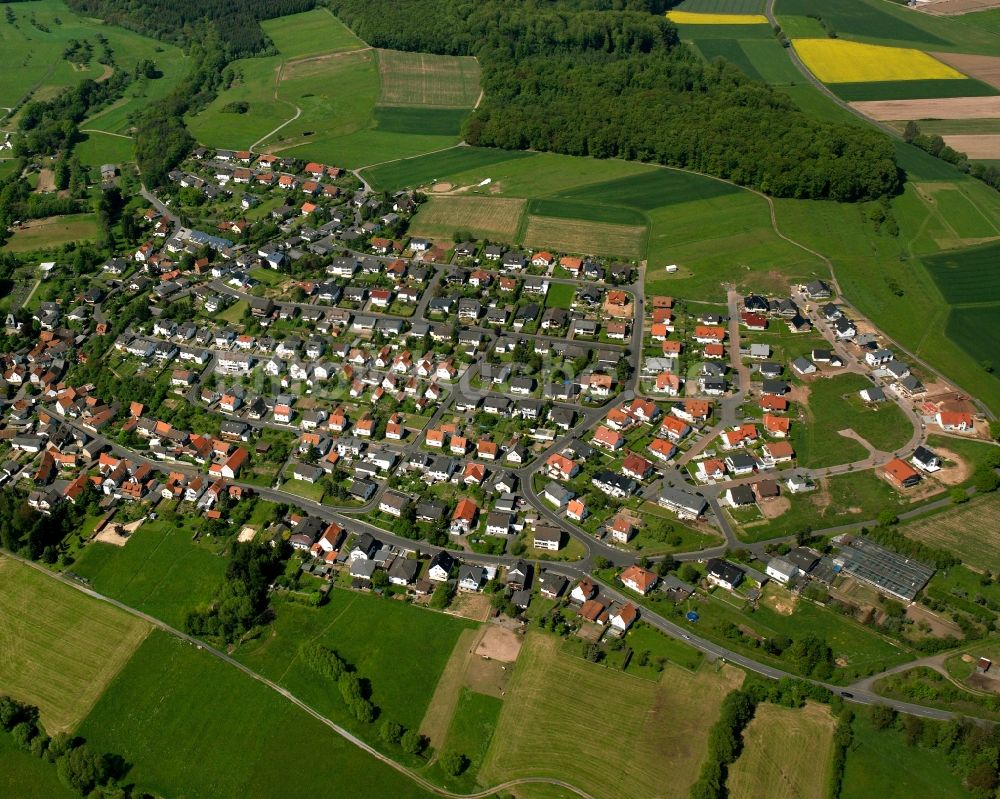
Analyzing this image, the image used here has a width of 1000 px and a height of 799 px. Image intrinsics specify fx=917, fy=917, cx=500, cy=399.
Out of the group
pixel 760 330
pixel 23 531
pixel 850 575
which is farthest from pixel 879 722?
Result: pixel 23 531

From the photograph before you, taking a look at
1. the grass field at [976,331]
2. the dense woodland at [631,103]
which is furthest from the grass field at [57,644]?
the dense woodland at [631,103]

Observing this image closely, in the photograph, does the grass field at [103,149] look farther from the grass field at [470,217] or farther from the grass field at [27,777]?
the grass field at [27,777]

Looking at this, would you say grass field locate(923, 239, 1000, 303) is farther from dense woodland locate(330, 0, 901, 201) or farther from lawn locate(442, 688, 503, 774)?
lawn locate(442, 688, 503, 774)

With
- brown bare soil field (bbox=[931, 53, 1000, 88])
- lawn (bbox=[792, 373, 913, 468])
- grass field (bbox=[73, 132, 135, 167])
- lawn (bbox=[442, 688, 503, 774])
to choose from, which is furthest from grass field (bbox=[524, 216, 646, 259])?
brown bare soil field (bbox=[931, 53, 1000, 88])

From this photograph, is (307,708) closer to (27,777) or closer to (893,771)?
(27,777)

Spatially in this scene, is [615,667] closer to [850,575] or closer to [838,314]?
[850,575]
